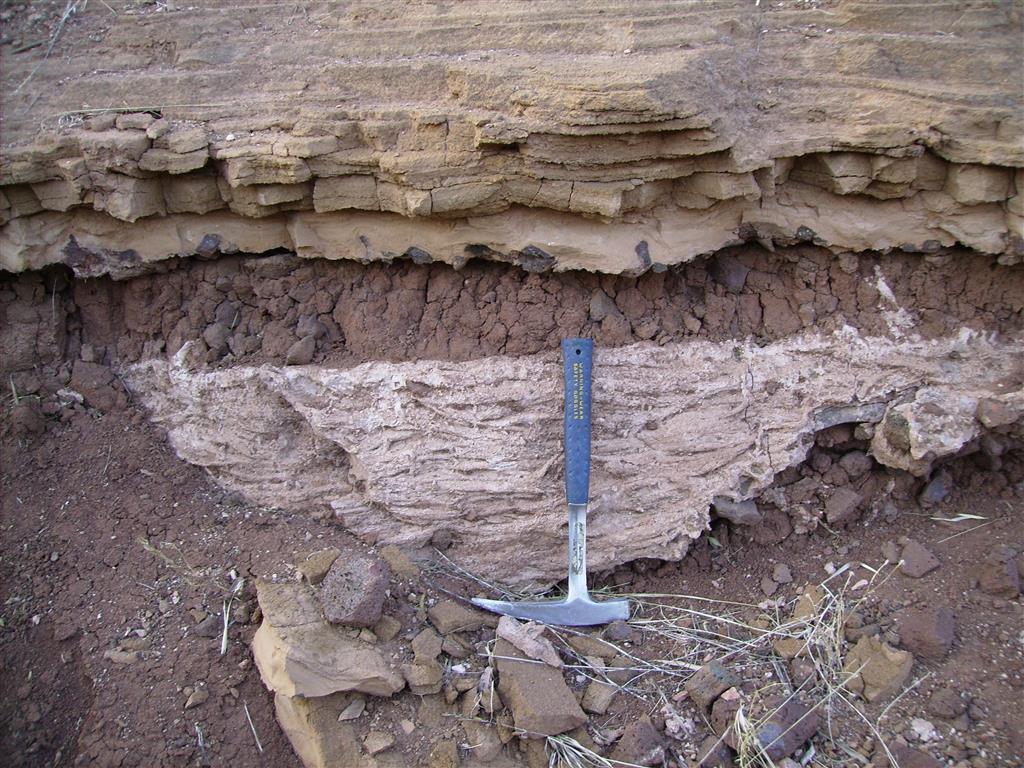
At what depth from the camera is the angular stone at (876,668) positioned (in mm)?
2461

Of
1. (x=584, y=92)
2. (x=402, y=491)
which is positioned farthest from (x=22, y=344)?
(x=584, y=92)

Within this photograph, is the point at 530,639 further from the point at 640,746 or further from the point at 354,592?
the point at 354,592

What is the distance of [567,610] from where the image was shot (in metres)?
2.84

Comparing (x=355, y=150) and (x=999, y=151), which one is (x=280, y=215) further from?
(x=999, y=151)

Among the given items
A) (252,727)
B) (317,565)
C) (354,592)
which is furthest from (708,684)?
(252,727)

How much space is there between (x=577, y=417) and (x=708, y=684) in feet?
3.08

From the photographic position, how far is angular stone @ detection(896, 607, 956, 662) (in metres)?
2.50

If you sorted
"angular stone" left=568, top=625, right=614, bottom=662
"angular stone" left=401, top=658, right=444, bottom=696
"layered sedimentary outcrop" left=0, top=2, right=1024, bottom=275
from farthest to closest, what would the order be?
"angular stone" left=568, top=625, right=614, bottom=662 → "layered sedimentary outcrop" left=0, top=2, right=1024, bottom=275 → "angular stone" left=401, top=658, right=444, bottom=696

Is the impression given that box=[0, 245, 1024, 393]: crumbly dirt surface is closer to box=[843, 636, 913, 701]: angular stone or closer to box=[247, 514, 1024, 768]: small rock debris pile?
box=[247, 514, 1024, 768]: small rock debris pile

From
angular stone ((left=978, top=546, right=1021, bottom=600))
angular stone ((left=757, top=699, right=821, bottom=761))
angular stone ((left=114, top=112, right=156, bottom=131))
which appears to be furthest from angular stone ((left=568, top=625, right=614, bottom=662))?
angular stone ((left=114, top=112, right=156, bottom=131))

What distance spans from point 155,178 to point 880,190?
2.43 metres

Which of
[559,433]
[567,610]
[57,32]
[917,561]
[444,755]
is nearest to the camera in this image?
[444,755]

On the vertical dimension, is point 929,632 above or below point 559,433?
below

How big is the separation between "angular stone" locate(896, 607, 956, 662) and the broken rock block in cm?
154
